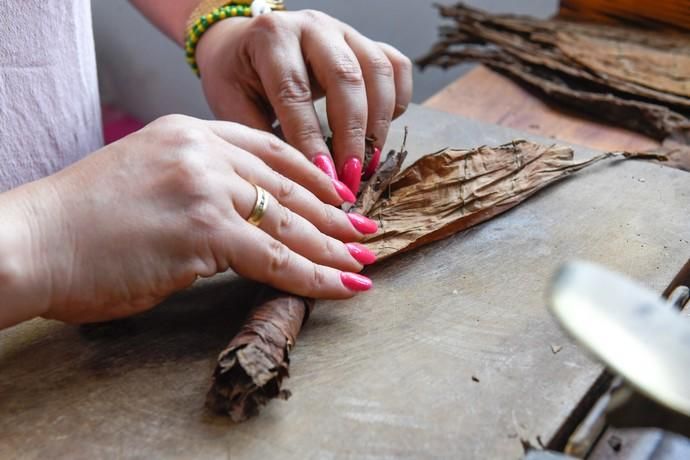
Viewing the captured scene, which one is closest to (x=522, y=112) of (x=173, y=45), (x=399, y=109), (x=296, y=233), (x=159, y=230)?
(x=399, y=109)

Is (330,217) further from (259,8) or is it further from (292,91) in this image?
(259,8)

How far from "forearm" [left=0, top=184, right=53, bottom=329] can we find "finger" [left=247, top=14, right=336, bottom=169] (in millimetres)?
351

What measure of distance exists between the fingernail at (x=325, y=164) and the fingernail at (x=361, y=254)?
0.12 m

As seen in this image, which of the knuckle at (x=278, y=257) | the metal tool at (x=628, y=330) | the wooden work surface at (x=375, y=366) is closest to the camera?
the metal tool at (x=628, y=330)

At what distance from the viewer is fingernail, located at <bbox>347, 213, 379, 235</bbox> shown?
2.68 feet

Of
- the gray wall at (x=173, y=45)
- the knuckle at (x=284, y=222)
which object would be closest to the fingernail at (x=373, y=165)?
the knuckle at (x=284, y=222)

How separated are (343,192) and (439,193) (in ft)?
0.43

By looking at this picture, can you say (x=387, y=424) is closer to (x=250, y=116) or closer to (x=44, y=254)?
(x=44, y=254)

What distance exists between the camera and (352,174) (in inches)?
35.7

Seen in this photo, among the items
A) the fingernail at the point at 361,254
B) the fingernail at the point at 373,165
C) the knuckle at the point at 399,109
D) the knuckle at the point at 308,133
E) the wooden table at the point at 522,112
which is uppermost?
the knuckle at the point at 308,133

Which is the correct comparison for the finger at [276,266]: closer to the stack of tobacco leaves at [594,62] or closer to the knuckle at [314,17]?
the knuckle at [314,17]

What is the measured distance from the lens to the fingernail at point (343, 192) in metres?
0.84

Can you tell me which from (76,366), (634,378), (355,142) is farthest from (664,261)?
(76,366)

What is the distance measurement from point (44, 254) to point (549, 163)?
622mm
